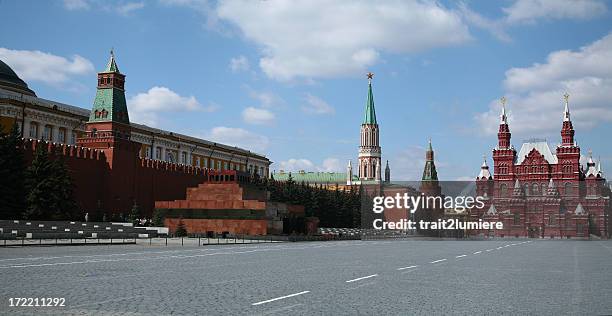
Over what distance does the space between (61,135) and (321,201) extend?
31.4 meters

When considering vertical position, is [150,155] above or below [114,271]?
above

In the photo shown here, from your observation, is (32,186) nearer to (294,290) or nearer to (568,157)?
(294,290)

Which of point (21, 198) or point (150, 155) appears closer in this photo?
point (21, 198)

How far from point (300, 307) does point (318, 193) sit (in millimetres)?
72666

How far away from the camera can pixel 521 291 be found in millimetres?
11719

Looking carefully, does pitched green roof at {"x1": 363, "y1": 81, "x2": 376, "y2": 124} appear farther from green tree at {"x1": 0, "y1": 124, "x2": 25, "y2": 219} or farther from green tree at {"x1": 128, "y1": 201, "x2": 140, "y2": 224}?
green tree at {"x1": 0, "y1": 124, "x2": 25, "y2": 219}

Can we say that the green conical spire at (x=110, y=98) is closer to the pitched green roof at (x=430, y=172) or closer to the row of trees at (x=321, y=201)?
the row of trees at (x=321, y=201)

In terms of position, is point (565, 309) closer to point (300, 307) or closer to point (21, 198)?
point (300, 307)

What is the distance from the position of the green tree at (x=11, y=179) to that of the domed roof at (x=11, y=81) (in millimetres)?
26990

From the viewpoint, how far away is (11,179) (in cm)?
4041

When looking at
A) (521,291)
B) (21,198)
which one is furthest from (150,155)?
(521,291)

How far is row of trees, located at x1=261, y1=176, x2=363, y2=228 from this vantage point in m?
76.4

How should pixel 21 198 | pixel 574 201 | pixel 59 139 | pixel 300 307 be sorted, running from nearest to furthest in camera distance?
pixel 300 307 → pixel 21 198 → pixel 59 139 → pixel 574 201

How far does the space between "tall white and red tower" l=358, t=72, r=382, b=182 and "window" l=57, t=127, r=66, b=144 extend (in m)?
80.2
